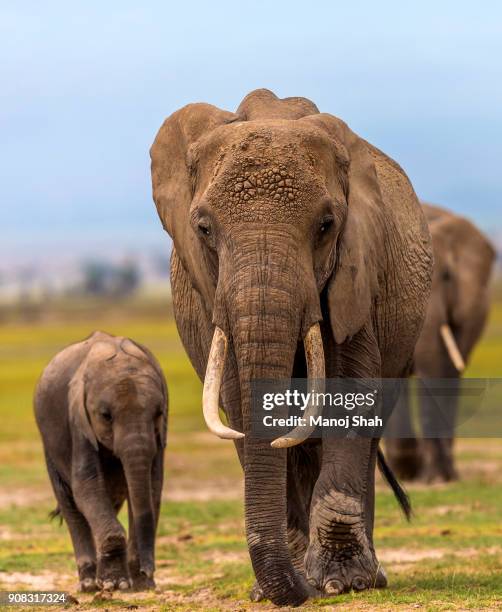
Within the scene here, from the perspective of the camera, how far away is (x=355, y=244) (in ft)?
32.4

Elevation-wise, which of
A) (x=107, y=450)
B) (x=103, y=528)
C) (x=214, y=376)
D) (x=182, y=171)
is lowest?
(x=103, y=528)

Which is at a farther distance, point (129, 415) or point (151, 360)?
point (151, 360)

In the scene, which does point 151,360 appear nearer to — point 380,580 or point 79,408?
point 79,408

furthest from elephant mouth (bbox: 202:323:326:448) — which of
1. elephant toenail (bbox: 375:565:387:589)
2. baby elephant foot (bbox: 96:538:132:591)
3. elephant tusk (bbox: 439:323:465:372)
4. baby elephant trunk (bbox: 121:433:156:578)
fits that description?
elephant tusk (bbox: 439:323:465:372)

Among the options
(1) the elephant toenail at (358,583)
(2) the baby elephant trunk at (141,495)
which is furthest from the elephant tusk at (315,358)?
(2) the baby elephant trunk at (141,495)

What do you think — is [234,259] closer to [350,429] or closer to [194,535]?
[350,429]

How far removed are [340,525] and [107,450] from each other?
3.26 m

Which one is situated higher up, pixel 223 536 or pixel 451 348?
pixel 451 348

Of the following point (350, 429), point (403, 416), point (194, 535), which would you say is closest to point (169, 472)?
point (403, 416)

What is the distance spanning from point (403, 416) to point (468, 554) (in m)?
9.04

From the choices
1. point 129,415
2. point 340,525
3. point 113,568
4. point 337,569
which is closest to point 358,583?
point 337,569

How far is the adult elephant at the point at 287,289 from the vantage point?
9188 mm

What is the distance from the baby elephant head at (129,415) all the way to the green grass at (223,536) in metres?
0.66

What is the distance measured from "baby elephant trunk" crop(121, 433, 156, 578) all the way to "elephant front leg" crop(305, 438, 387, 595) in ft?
7.35
